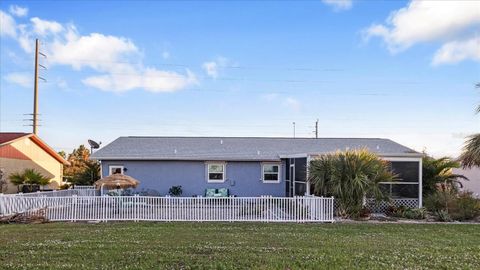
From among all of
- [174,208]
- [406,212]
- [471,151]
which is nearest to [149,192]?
[174,208]

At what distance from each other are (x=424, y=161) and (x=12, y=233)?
17.1 meters

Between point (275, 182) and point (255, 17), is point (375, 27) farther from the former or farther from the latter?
point (275, 182)

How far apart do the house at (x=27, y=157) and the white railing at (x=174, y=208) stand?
11137 mm

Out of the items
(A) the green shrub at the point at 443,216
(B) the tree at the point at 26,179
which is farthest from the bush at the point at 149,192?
(A) the green shrub at the point at 443,216

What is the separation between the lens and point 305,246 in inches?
417

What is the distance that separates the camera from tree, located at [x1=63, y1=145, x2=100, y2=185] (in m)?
28.9

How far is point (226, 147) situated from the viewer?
86.4 feet

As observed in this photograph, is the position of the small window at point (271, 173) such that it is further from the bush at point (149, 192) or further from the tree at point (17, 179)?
the tree at point (17, 179)

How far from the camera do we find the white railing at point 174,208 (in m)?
15.9

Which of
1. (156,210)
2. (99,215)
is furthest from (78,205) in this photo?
(156,210)

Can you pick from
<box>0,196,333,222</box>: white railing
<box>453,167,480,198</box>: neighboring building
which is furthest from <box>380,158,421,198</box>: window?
<box>453,167,480,198</box>: neighboring building

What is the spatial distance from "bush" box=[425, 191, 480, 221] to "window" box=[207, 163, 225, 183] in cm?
1046

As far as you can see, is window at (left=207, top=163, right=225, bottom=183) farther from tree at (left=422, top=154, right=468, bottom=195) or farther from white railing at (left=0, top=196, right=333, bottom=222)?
tree at (left=422, top=154, right=468, bottom=195)

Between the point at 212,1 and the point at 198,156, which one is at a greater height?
the point at 212,1
